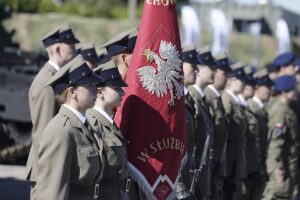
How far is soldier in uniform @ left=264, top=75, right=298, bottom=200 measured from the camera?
1036 centimetres

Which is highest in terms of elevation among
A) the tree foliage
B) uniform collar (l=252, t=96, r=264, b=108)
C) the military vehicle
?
uniform collar (l=252, t=96, r=264, b=108)

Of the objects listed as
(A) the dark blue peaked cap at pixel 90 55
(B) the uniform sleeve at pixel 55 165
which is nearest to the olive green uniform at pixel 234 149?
(A) the dark blue peaked cap at pixel 90 55

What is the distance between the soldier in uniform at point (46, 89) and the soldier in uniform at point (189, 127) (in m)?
1.06

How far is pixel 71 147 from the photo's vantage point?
4977mm

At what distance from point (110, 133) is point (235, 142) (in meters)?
3.71

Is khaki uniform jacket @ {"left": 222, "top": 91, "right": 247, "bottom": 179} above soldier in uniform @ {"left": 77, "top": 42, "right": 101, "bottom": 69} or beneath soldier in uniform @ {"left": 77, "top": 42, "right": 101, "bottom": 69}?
beneath

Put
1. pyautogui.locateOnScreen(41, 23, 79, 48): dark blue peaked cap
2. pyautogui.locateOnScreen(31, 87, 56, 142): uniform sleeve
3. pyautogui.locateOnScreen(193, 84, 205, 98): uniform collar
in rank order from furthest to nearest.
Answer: pyautogui.locateOnScreen(193, 84, 205, 98): uniform collar → pyautogui.locateOnScreen(41, 23, 79, 48): dark blue peaked cap → pyautogui.locateOnScreen(31, 87, 56, 142): uniform sleeve

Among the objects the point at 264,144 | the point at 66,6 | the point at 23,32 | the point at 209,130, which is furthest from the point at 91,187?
the point at 66,6

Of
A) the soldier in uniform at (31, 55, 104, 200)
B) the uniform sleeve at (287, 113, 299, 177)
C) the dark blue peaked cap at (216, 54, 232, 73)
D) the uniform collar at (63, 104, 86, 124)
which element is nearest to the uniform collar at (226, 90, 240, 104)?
the dark blue peaked cap at (216, 54, 232, 73)

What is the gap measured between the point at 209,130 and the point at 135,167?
6.67 feet

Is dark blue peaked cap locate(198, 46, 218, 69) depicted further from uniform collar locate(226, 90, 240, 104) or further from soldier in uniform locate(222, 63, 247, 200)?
uniform collar locate(226, 90, 240, 104)

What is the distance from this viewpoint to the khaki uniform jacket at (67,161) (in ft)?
16.0

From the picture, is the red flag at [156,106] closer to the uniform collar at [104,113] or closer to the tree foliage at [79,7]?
the uniform collar at [104,113]

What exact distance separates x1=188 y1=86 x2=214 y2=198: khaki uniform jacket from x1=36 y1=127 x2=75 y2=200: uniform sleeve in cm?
274
